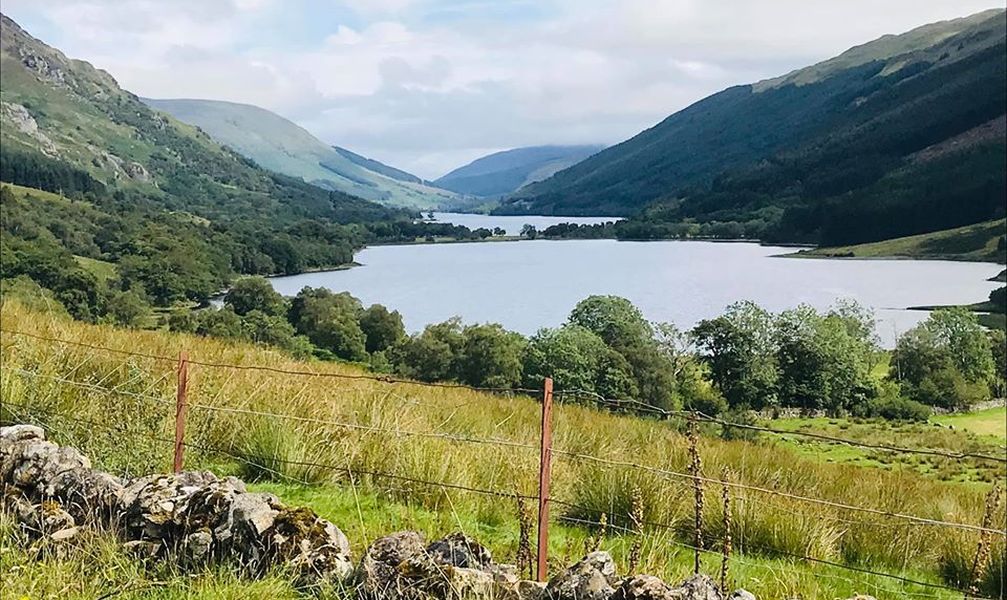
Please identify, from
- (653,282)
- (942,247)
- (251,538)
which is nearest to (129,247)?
(653,282)

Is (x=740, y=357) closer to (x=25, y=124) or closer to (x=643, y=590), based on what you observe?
(x=643, y=590)

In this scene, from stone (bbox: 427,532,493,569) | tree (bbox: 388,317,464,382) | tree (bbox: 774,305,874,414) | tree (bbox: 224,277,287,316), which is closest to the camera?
stone (bbox: 427,532,493,569)

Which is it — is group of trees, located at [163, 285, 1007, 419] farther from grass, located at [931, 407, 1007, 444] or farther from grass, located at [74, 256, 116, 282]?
grass, located at [74, 256, 116, 282]

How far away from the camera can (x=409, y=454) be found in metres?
6.08

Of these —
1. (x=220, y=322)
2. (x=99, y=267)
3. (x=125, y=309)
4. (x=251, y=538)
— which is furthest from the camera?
(x=99, y=267)

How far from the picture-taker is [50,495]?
4.84 m

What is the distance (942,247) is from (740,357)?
45206 millimetres

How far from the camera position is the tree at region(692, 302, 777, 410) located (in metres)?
43.1

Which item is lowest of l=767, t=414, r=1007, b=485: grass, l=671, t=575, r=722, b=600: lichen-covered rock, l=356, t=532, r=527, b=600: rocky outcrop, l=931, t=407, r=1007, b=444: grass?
l=931, t=407, r=1007, b=444: grass

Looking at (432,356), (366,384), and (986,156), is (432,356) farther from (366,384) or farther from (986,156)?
(986,156)

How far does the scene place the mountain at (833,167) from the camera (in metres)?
86.7

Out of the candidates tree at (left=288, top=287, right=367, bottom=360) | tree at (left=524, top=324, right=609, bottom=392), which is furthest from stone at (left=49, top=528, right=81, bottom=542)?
tree at (left=288, top=287, right=367, bottom=360)

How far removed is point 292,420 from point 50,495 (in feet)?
6.79

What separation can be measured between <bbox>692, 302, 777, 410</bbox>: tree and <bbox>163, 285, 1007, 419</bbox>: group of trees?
0.07m
